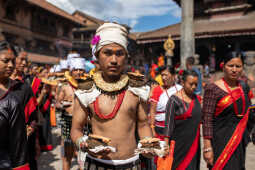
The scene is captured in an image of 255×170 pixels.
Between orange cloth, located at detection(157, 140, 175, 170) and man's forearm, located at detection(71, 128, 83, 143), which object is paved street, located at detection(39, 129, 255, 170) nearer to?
orange cloth, located at detection(157, 140, 175, 170)

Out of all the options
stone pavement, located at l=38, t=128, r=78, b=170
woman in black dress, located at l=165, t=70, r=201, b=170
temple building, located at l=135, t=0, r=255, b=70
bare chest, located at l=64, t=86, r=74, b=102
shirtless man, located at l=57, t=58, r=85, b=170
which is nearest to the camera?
woman in black dress, located at l=165, t=70, r=201, b=170

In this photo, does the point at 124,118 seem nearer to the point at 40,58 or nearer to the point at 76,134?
the point at 76,134

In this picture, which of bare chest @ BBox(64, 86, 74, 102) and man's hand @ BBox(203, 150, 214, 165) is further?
bare chest @ BBox(64, 86, 74, 102)

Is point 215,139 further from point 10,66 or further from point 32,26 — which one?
point 32,26

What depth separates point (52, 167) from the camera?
15.0ft

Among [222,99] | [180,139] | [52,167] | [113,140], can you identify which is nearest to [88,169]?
[113,140]

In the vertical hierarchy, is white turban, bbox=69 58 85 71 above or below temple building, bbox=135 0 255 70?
below

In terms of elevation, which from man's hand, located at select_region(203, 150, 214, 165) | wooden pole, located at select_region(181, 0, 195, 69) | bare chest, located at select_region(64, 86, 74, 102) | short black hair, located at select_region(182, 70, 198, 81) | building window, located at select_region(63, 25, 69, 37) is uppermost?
building window, located at select_region(63, 25, 69, 37)

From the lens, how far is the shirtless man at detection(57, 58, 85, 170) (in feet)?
12.9

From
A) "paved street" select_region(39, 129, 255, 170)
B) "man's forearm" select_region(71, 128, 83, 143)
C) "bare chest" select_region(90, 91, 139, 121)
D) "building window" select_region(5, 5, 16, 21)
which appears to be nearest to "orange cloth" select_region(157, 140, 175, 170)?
"bare chest" select_region(90, 91, 139, 121)

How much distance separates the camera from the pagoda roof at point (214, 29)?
14.1m

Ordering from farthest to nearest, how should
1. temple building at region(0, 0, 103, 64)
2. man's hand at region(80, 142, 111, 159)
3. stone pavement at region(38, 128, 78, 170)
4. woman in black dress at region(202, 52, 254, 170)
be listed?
1. temple building at region(0, 0, 103, 64)
2. stone pavement at region(38, 128, 78, 170)
3. woman in black dress at region(202, 52, 254, 170)
4. man's hand at region(80, 142, 111, 159)

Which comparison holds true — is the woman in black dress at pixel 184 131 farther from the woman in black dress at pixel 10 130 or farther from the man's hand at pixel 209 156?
the woman in black dress at pixel 10 130

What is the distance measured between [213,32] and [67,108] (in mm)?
13392
